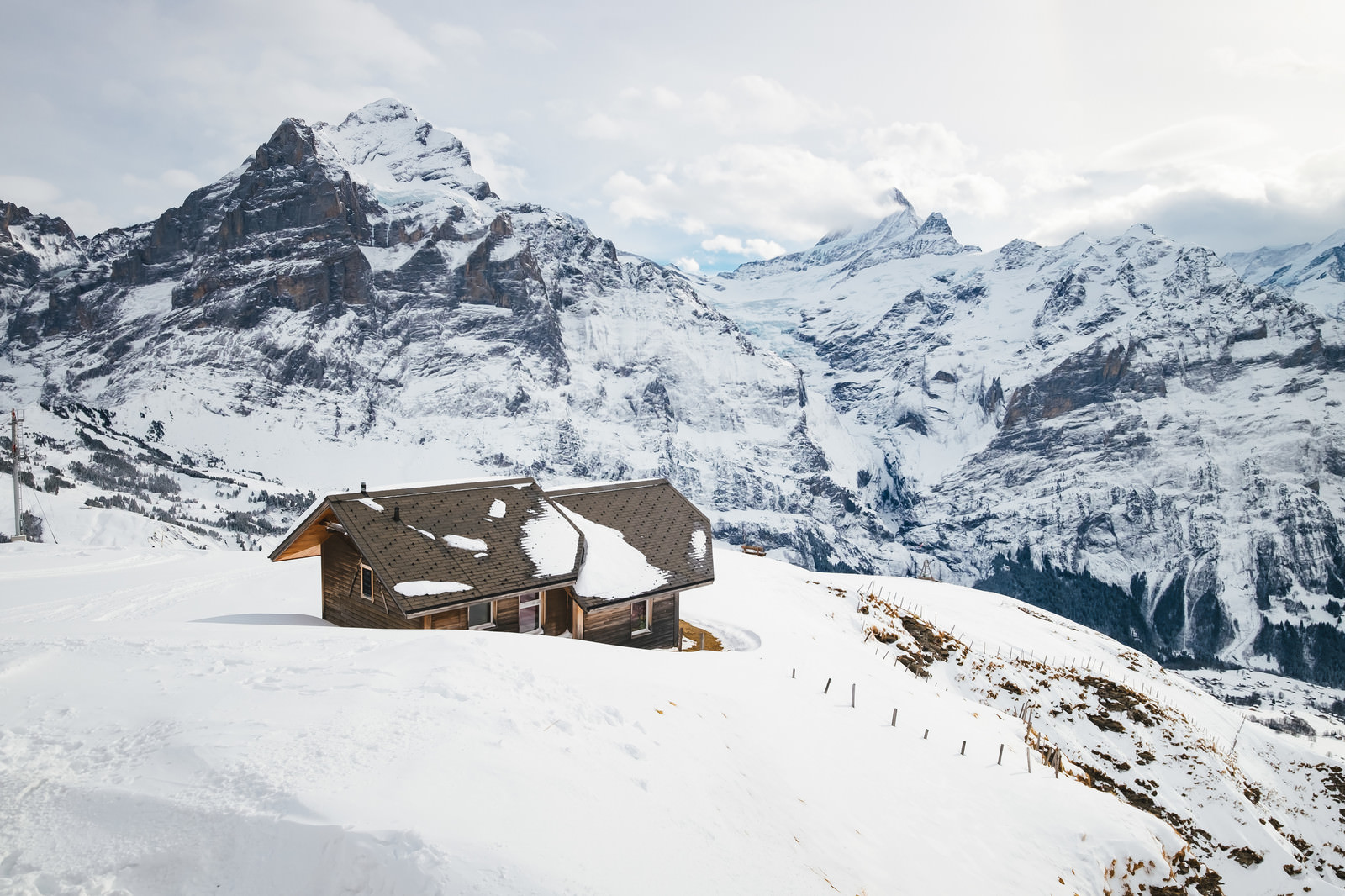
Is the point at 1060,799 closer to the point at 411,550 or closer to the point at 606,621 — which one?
the point at 606,621

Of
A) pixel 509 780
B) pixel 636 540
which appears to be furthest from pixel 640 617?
pixel 509 780

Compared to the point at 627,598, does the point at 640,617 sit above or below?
below

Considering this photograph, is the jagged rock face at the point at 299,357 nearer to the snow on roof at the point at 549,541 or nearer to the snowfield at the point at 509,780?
the snow on roof at the point at 549,541

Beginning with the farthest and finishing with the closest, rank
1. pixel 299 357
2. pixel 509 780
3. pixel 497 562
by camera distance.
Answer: pixel 299 357 → pixel 497 562 → pixel 509 780

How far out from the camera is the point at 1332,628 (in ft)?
508

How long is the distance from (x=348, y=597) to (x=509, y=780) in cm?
1348

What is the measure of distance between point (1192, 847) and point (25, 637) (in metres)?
28.6

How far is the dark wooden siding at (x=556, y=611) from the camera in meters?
19.8

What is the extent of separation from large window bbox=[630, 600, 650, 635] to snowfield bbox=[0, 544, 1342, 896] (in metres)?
3.77

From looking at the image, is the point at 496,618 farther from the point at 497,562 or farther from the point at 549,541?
the point at 549,541

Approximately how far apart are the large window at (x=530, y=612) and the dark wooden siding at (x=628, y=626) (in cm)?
135

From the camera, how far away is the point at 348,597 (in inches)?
768

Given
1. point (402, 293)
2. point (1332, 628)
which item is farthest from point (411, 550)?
point (1332, 628)

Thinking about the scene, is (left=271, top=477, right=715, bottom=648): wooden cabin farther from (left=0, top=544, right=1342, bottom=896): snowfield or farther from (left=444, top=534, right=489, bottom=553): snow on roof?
(left=0, top=544, right=1342, bottom=896): snowfield
